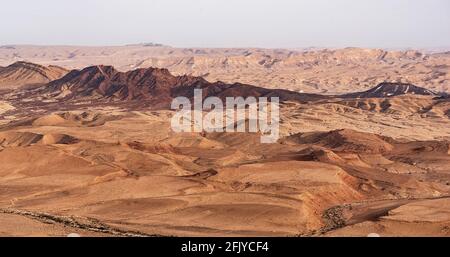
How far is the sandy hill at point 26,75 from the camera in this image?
161 metres

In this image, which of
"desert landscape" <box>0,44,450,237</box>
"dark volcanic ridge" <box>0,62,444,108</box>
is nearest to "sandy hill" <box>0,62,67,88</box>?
"dark volcanic ridge" <box>0,62,444,108</box>

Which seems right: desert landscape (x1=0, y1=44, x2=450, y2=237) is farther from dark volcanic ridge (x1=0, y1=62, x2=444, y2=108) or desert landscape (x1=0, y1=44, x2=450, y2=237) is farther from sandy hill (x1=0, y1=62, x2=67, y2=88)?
sandy hill (x1=0, y1=62, x2=67, y2=88)

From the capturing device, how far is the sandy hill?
529ft

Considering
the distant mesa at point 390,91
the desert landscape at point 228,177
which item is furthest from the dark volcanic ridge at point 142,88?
the desert landscape at point 228,177

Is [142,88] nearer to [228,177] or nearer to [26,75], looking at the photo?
[26,75]

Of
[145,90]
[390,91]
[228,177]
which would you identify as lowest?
[390,91]

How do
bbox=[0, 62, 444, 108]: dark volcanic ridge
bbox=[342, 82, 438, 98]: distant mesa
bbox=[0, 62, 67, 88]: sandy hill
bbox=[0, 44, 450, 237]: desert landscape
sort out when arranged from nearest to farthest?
bbox=[0, 44, 450, 237]: desert landscape → bbox=[0, 62, 444, 108]: dark volcanic ridge → bbox=[342, 82, 438, 98]: distant mesa → bbox=[0, 62, 67, 88]: sandy hill

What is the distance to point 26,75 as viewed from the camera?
165 m

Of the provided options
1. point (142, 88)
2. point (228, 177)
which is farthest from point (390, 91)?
point (228, 177)
